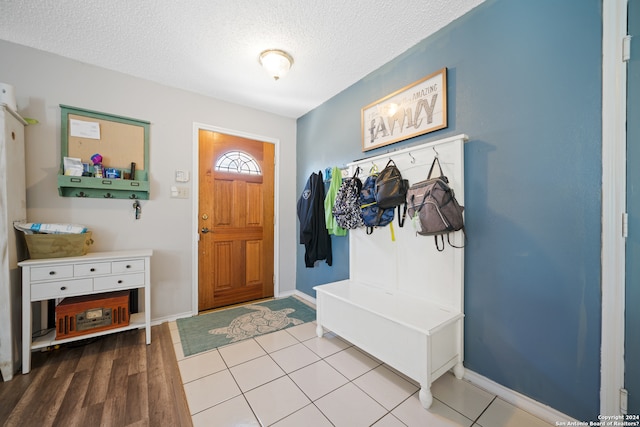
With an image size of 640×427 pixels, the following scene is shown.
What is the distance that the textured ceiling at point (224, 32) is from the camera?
64.0 inches

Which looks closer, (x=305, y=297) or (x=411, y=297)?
(x=411, y=297)

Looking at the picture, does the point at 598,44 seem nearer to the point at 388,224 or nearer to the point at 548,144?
the point at 548,144

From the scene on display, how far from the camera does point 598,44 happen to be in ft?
3.92

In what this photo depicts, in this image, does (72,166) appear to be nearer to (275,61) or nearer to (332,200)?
(275,61)

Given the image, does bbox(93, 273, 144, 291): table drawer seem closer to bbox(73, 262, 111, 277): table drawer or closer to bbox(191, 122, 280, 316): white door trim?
bbox(73, 262, 111, 277): table drawer

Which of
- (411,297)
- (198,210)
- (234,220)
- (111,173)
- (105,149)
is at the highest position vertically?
(105,149)

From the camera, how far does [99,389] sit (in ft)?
5.14

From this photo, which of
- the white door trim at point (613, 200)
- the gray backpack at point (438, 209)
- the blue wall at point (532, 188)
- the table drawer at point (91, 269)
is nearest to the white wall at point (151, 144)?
the table drawer at point (91, 269)

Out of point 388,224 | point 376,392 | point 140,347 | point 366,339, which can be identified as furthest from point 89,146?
point 376,392

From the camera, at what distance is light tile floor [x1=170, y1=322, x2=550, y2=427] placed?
1.33 metres

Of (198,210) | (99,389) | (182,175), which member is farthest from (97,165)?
(99,389)

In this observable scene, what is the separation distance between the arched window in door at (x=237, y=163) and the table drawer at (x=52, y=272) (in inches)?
63.2

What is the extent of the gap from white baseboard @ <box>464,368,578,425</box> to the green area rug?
155cm

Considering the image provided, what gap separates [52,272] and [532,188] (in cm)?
334
